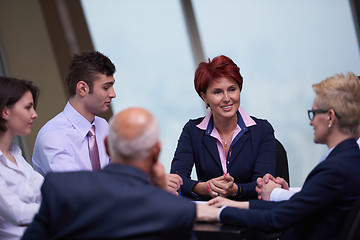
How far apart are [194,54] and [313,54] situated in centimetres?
144

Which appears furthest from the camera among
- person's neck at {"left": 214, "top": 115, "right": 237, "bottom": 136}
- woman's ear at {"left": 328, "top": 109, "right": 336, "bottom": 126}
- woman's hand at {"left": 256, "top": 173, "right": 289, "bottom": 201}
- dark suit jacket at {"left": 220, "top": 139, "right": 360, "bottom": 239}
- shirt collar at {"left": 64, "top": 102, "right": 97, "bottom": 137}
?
person's neck at {"left": 214, "top": 115, "right": 237, "bottom": 136}

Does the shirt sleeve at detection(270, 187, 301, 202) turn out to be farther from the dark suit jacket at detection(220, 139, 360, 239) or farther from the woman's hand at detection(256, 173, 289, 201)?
the dark suit jacket at detection(220, 139, 360, 239)

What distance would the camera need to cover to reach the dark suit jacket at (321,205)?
2107mm

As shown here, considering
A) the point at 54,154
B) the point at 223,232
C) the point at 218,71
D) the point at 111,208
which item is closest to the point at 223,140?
the point at 218,71

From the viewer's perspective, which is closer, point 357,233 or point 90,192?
point 90,192

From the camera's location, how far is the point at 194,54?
6.29 meters

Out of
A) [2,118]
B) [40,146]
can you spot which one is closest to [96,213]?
[2,118]

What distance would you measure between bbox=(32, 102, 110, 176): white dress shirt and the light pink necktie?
0.02 m

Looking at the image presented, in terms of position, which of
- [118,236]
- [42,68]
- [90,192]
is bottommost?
[118,236]

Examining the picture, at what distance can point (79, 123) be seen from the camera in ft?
10.6

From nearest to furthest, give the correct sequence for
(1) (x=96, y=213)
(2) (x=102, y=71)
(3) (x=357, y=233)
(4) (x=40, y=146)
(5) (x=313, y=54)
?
(1) (x=96, y=213) → (3) (x=357, y=233) → (4) (x=40, y=146) → (2) (x=102, y=71) → (5) (x=313, y=54)

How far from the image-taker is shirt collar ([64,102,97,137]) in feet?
10.5

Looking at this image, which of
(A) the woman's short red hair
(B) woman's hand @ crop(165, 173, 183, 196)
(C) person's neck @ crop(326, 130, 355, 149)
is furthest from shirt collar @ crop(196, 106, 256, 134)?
(C) person's neck @ crop(326, 130, 355, 149)

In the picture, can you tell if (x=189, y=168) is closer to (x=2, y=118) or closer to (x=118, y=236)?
(x=2, y=118)
